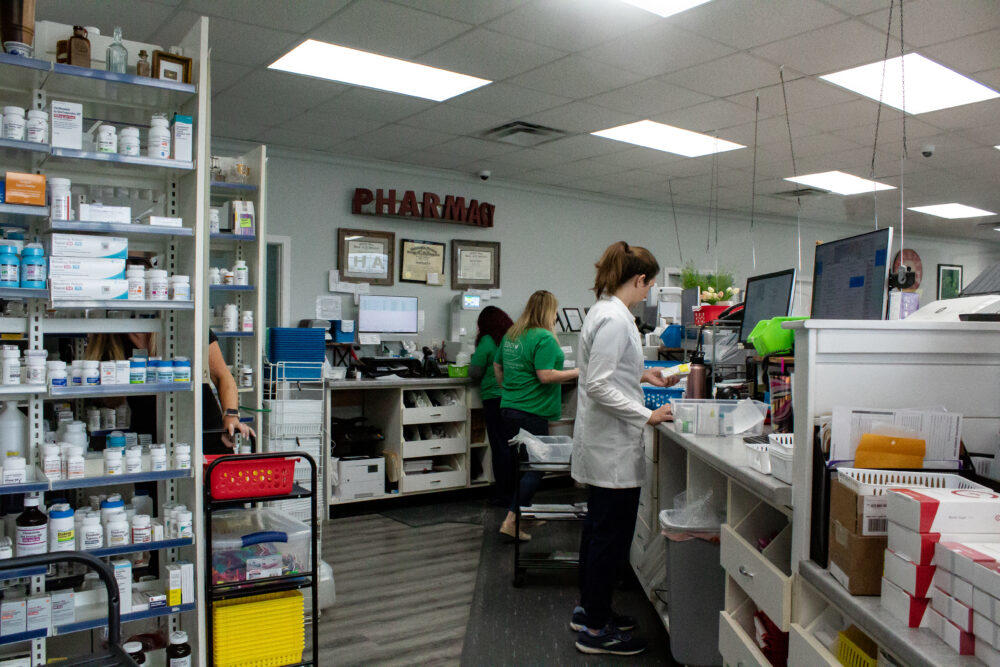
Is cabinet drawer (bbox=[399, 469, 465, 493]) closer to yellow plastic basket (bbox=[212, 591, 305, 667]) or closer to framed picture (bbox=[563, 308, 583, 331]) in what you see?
framed picture (bbox=[563, 308, 583, 331])

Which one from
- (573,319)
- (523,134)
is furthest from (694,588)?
(573,319)

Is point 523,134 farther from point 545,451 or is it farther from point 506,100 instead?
point 545,451

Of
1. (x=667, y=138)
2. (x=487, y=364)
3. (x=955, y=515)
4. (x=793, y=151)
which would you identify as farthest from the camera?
(x=793, y=151)

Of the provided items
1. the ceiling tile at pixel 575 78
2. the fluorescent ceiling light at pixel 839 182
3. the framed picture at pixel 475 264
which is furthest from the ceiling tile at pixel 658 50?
the fluorescent ceiling light at pixel 839 182

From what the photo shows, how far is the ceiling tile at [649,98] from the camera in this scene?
445 cm

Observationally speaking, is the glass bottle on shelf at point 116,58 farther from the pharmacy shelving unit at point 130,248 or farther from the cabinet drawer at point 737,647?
the cabinet drawer at point 737,647

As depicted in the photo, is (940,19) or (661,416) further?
(940,19)

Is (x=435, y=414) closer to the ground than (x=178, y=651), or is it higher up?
higher up

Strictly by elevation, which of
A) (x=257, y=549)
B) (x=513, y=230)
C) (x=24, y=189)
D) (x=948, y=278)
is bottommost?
(x=257, y=549)

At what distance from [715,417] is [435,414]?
295 centimetres

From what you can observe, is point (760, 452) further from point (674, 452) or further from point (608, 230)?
point (608, 230)

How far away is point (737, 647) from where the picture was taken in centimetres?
214

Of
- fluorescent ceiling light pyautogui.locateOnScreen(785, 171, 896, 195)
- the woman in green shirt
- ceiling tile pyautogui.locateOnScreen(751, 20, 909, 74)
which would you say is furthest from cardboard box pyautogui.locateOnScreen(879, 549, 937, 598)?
fluorescent ceiling light pyautogui.locateOnScreen(785, 171, 896, 195)

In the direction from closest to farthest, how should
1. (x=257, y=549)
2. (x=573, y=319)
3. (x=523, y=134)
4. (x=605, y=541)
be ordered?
(x=257, y=549) → (x=605, y=541) → (x=523, y=134) → (x=573, y=319)
